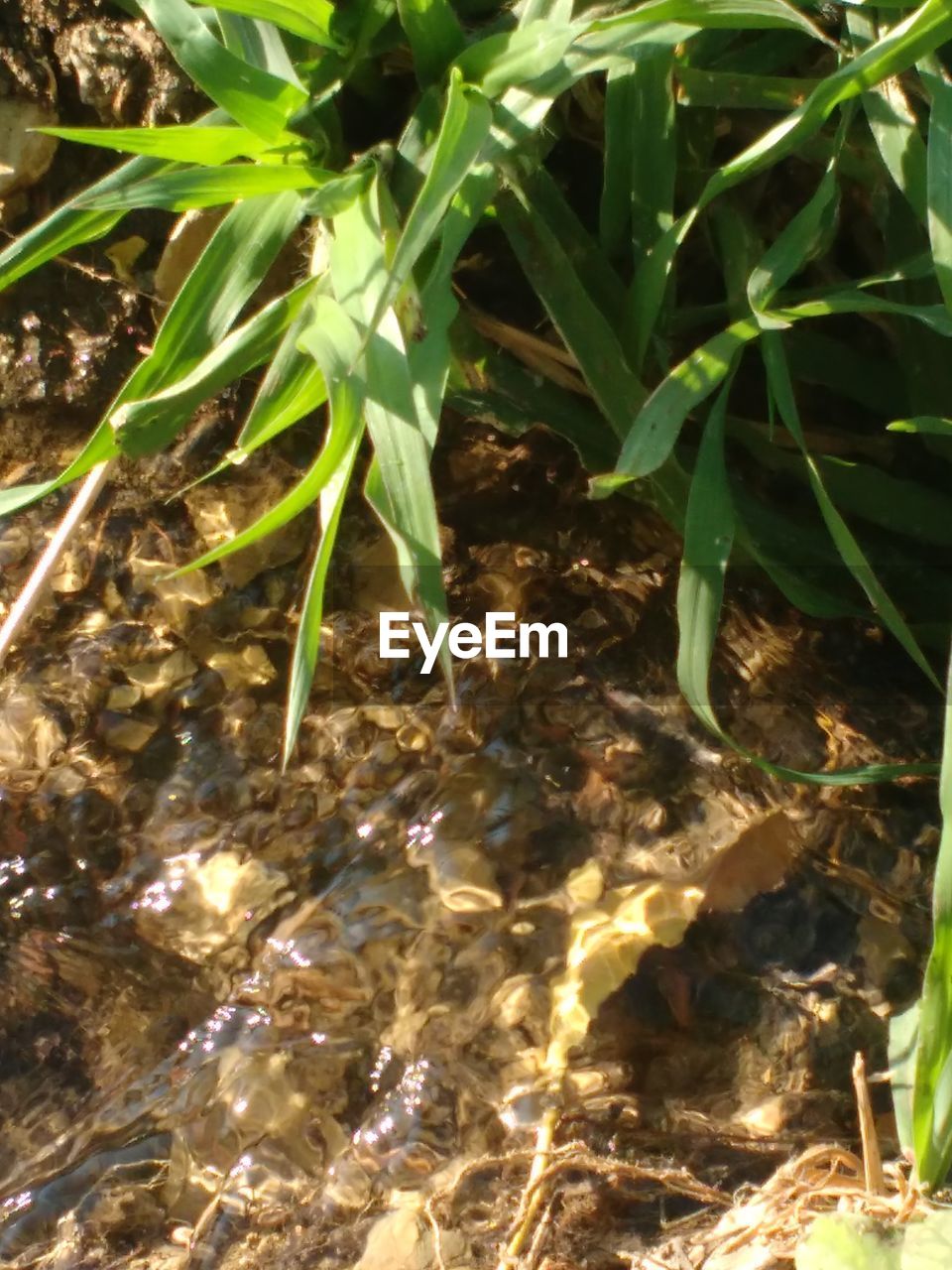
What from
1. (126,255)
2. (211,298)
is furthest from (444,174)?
(126,255)

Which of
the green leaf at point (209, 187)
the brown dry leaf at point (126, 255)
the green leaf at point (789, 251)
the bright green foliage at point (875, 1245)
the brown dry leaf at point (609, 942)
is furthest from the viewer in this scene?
the brown dry leaf at point (126, 255)

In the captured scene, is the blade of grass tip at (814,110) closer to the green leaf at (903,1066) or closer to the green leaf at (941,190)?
the green leaf at (941,190)

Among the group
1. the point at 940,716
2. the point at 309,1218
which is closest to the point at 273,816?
the point at 309,1218

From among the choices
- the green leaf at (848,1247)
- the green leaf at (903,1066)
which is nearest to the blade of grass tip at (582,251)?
the green leaf at (903,1066)

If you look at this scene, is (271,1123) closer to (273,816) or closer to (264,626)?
(273,816)

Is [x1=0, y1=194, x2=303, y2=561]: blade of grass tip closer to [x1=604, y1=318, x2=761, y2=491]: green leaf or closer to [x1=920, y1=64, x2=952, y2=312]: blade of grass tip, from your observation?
[x1=604, y1=318, x2=761, y2=491]: green leaf

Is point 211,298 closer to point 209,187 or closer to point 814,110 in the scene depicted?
point 209,187

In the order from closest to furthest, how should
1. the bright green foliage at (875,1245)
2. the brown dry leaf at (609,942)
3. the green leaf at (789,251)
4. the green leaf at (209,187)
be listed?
the bright green foliage at (875,1245), the green leaf at (209,187), the green leaf at (789,251), the brown dry leaf at (609,942)
